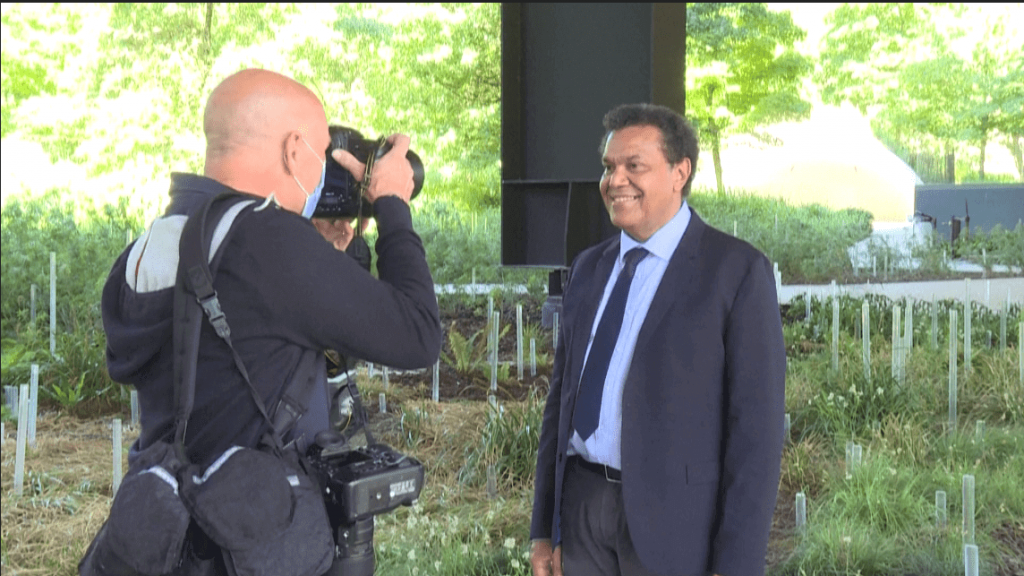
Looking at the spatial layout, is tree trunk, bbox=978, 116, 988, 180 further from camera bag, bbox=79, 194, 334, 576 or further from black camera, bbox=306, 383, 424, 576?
camera bag, bbox=79, 194, 334, 576

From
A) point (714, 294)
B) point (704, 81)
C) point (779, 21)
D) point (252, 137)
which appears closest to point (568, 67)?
point (704, 81)

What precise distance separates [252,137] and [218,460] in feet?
1.48

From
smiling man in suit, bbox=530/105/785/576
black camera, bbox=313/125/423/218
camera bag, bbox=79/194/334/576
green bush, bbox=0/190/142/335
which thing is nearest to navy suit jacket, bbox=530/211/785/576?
smiling man in suit, bbox=530/105/785/576

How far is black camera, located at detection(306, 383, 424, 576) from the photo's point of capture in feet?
4.24

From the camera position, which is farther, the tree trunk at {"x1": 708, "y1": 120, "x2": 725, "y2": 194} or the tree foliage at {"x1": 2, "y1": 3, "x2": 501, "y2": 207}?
the tree foliage at {"x1": 2, "y1": 3, "x2": 501, "y2": 207}

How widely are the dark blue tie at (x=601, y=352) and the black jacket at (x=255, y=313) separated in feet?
1.66

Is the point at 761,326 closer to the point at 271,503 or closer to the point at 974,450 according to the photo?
the point at 271,503

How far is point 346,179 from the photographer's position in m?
1.44

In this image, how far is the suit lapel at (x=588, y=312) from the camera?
1.79m

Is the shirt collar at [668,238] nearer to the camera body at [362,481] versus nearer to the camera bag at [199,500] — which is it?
the camera body at [362,481]

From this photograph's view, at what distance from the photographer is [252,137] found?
1.30 meters

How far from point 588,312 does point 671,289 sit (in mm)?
216

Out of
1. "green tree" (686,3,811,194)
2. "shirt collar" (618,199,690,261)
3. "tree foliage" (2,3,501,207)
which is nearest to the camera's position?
"shirt collar" (618,199,690,261)

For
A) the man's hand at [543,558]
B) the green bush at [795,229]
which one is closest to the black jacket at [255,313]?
the man's hand at [543,558]
